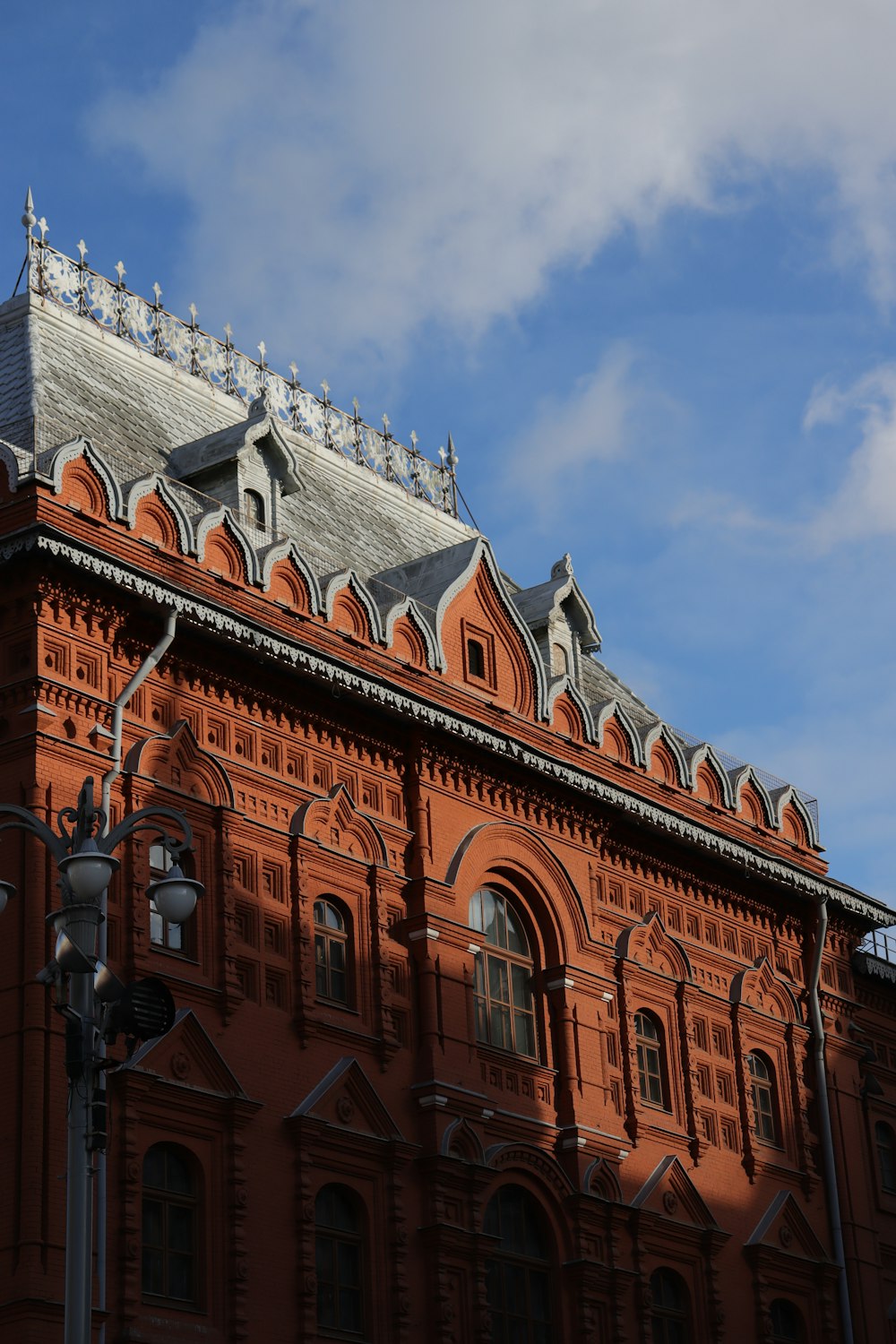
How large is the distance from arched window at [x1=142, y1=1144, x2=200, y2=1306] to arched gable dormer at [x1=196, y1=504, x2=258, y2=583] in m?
6.60

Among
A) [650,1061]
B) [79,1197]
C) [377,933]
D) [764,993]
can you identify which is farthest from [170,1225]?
[764,993]

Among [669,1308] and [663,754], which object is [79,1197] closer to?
[669,1308]

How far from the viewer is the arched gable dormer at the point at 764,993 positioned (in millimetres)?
32281

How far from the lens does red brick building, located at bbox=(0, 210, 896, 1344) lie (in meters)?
23.3

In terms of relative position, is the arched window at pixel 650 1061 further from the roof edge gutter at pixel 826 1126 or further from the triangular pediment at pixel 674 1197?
the roof edge gutter at pixel 826 1126

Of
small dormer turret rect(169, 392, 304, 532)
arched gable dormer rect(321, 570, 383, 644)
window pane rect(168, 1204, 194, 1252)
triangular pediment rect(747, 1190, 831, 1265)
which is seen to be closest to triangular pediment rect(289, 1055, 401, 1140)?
window pane rect(168, 1204, 194, 1252)

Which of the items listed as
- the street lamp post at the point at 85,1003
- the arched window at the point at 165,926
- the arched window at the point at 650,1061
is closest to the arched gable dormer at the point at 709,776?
the arched window at the point at 650,1061

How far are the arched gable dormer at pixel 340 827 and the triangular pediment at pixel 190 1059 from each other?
3026mm

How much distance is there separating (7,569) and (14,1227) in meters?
6.71

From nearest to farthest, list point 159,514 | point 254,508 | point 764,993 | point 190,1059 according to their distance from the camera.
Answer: point 190,1059 → point 159,514 → point 254,508 → point 764,993

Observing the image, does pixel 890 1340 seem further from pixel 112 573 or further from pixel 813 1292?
pixel 112 573

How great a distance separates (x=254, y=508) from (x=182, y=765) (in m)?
5.02

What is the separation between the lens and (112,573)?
23.8 m

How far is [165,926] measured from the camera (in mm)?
24078
